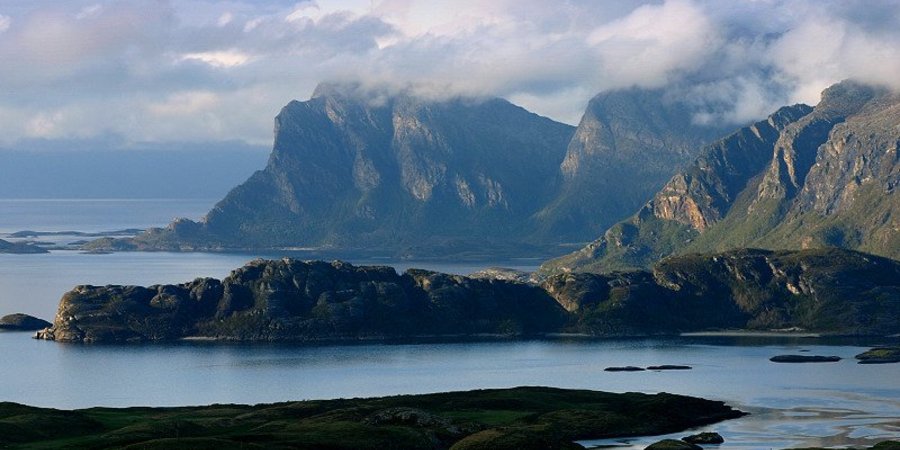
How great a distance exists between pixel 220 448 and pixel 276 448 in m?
11.0

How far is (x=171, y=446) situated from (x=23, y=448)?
2412cm

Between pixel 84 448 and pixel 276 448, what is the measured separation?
24115 millimetres

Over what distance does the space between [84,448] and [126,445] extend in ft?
27.3

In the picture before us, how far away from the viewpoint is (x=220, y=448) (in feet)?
621

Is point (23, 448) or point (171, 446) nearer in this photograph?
point (171, 446)

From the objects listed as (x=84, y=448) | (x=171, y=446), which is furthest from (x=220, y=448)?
(x=84, y=448)

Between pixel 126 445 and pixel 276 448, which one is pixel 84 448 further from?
pixel 276 448

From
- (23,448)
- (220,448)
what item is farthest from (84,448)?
(220,448)

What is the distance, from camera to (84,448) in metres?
199

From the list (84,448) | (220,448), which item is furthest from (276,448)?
(84,448)

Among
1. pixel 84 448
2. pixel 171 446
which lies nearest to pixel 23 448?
pixel 84 448

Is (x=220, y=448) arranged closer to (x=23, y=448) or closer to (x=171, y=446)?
(x=171, y=446)

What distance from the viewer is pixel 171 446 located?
188m

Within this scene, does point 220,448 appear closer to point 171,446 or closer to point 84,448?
point 171,446
